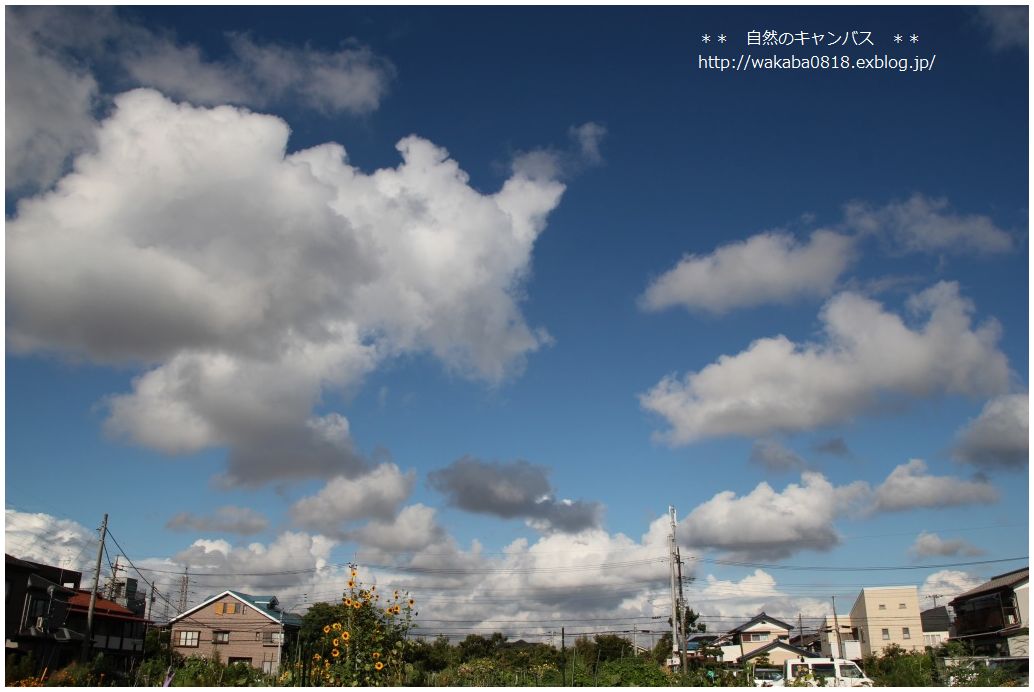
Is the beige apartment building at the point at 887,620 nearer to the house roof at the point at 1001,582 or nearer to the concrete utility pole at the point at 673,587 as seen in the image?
the house roof at the point at 1001,582

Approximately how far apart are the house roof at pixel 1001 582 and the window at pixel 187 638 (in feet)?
209

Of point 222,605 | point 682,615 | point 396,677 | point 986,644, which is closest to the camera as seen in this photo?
point 396,677

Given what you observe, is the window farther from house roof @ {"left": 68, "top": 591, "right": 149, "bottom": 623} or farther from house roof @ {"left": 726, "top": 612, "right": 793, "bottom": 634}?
house roof @ {"left": 726, "top": 612, "right": 793, "bottom": 634}

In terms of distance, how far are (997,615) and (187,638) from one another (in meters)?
64.8

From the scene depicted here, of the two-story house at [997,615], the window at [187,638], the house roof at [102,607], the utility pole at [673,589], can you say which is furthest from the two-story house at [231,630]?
the two-story house at [997,615]

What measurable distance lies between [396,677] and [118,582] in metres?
65.2

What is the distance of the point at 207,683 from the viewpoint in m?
18.9

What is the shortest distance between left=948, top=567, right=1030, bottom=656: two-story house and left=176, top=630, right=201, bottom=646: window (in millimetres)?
60993

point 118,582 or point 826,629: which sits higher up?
point 118,582

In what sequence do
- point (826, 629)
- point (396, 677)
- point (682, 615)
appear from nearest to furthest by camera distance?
point (396, 677) → point (682, 615) → point (826, 629)

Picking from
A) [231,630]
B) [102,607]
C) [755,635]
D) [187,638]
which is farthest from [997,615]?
[102,607]

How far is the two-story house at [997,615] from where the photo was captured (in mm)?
47306

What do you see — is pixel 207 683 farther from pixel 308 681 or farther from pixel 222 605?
pixel 222 605

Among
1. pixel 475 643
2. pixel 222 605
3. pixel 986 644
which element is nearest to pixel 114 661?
pixel 222 605
